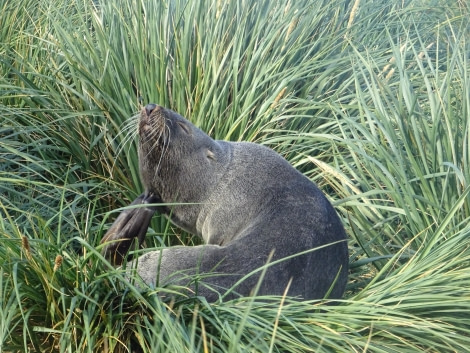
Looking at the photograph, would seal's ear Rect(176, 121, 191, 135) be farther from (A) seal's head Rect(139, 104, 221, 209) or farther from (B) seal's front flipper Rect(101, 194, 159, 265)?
(B) seal's front flipper Rect(101, 194, 159, 265)

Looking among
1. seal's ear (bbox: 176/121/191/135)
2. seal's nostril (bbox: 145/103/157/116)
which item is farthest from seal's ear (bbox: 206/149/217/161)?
seal's nostril (bbox: 145/103/157/116)

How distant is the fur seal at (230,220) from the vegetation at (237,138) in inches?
6.0

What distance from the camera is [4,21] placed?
6.14 metres

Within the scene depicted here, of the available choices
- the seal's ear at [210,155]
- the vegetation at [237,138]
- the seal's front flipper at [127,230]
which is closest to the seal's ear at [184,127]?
the seal's ear at [210,155]

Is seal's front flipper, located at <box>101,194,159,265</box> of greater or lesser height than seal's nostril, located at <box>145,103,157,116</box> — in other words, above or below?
below

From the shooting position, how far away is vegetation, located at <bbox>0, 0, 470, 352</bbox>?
3.09 m

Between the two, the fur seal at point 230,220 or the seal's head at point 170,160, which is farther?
the seal's head at point 170,160

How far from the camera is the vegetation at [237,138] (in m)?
3.09

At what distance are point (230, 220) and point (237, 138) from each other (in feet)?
3.69

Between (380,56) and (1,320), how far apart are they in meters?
3.56

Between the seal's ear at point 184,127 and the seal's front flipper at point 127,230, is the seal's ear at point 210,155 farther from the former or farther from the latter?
A: the seal's front flipper at point 127,230

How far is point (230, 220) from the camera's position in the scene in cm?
405

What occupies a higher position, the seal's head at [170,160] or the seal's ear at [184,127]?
the seal's ear at [184,127]

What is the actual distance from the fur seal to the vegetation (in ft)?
0.50
